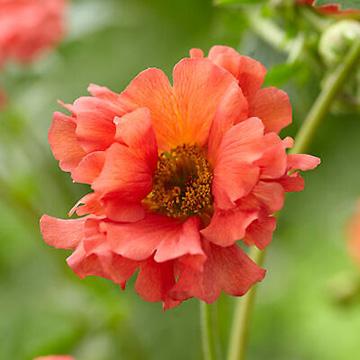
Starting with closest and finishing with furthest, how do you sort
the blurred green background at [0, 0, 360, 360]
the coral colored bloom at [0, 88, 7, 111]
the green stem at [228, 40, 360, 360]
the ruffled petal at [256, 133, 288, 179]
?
1. the ruffled petal at [256, 133, 288, 179]
2. the green stem at [228, 40, 360, 360]
3. the blurred green background at [0, 0, 360, 360]
4. the coral colored bloom at [0, 88, 7, 111]

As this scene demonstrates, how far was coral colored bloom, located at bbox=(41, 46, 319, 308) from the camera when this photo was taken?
568 mm

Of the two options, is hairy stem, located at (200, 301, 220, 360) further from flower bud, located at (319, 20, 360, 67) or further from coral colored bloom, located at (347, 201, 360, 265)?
coral colored bloom, located at (347, 201, 360, 265)

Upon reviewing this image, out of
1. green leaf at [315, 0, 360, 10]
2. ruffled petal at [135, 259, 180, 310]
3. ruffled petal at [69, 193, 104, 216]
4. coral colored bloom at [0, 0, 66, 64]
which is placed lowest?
coral colored bloom at [0, 0, 66, 64]

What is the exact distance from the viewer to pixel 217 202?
0.58m

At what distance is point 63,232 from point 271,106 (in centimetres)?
16

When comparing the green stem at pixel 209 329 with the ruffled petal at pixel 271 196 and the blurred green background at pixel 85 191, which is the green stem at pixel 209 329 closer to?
the ruffled petal at pixel 271 196

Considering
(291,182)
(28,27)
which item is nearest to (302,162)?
(291,182)

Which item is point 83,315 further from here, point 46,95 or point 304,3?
point 304,3

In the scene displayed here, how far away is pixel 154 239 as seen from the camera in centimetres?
58

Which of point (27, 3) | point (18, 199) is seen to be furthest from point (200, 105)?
point (27, 3)

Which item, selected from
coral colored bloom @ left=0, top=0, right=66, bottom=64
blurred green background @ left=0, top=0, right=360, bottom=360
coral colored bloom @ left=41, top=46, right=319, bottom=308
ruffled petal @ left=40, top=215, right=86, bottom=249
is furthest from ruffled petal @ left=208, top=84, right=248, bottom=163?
coral colored bloom @ left=0, top=0, right=66, bottom=64

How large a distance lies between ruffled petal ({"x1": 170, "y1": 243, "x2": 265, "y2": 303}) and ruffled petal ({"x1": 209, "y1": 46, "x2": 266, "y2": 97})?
0.11 metres

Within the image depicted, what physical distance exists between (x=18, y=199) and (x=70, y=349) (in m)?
0.20

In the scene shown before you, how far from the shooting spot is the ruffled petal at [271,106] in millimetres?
613
